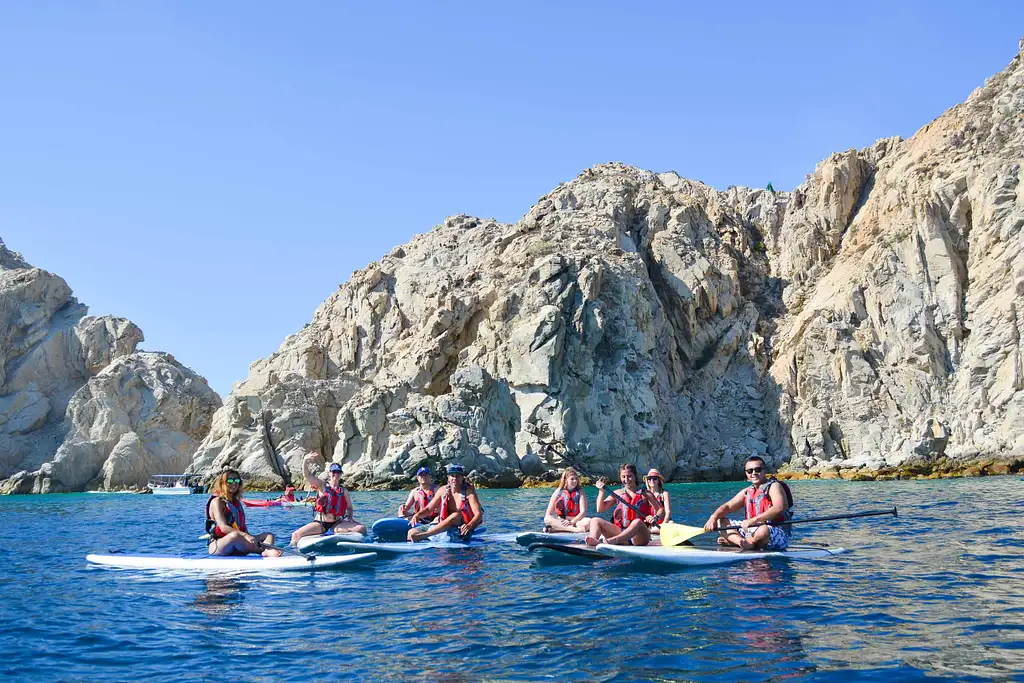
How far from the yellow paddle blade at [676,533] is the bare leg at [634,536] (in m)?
0.38

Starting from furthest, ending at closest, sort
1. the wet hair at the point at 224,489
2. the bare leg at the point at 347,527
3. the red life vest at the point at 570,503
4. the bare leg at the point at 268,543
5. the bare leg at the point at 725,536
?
the red life vest at the point at 570,503 → the bare leg at the point at 347,527 → the bare leg at the point at 725,536 → the bare leg at the point at 268,543 → the wet hair at the point at 224,489

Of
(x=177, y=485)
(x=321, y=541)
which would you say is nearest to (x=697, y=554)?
(x=321, y=541)

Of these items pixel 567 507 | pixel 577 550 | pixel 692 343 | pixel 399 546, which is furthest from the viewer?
pixel 692 343

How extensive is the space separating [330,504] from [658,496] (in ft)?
24.0

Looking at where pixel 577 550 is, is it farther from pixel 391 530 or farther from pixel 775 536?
pixel 391 530

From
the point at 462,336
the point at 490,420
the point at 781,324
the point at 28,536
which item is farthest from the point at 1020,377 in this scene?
the point at 28,536

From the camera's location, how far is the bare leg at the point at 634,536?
15023 mm

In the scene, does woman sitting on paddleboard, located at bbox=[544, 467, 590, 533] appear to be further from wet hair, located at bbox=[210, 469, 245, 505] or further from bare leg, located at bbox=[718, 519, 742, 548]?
wet hair, located at bbox=[210, 469, 245, 505]

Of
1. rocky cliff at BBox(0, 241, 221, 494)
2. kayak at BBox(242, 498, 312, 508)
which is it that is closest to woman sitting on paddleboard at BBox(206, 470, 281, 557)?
kayak at BBox(242, 498, 312, 508)

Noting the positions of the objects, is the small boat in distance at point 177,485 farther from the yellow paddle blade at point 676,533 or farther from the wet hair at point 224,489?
the yellow paddle blade at point 676,533

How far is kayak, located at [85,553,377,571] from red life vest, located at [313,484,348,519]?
3.07 meters

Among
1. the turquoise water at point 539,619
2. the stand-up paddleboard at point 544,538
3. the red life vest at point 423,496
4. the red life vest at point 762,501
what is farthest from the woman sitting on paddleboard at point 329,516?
the red life vest at point 762,501

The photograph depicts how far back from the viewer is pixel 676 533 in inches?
583

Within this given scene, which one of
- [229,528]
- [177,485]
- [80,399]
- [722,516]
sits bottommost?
[177,485]
